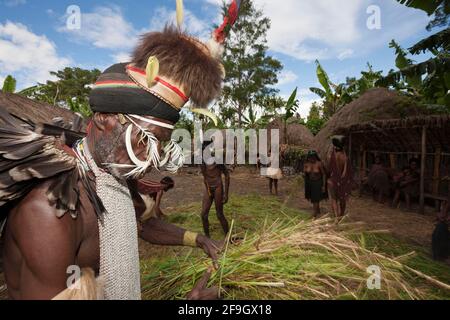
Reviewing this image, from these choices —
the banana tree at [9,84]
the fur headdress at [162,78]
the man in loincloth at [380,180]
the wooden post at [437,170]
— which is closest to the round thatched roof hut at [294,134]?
the man in loincloth at [380,180]

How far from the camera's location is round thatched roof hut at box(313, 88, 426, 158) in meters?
11.2

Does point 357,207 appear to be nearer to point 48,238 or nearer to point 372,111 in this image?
point 372,111

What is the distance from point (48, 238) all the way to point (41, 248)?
0.12 ft

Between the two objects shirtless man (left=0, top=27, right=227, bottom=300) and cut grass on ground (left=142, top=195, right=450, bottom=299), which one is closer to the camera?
shirtless man (left=0, top=27, right=227, bottom=300)

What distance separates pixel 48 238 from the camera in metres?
1.06

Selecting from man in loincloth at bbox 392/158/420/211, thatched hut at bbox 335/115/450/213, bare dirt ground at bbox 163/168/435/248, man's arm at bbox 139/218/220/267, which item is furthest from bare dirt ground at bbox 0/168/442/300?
man's arm at bbox 139/218/220/267

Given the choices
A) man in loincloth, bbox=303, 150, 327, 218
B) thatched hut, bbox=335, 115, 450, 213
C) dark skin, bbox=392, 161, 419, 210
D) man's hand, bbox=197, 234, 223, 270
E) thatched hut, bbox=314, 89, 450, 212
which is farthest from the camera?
dark skin, bbox=392, 161, 419, 210

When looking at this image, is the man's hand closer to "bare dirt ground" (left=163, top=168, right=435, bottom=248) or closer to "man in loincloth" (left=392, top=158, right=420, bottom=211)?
"bare dirt ground" (left=163, top=168, right=435, bottom=248)

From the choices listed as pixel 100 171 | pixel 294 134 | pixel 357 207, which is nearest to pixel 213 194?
pixel 100 171

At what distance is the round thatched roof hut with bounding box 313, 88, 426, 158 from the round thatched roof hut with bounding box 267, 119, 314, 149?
270 inches

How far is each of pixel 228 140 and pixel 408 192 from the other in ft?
44.1

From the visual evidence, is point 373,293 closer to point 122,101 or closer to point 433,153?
point 122,101

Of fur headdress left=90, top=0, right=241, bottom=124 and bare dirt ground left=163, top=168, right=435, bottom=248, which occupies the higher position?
fur headdress left=90, top=0, right=241, bottom=124
